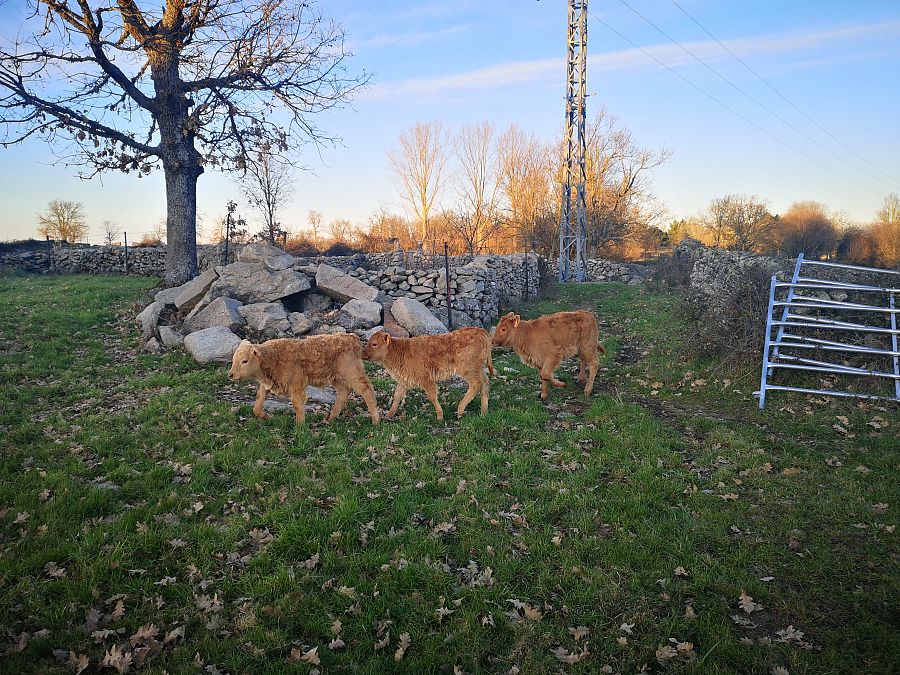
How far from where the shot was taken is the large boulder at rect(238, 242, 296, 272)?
14.4 meters

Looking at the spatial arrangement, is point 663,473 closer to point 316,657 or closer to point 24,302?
point 316,657

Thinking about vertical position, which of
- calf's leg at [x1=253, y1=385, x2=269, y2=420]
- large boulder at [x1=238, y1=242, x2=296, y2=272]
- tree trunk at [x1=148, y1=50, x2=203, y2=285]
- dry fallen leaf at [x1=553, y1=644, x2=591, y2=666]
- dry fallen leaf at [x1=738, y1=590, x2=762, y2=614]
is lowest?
dry fallen leaf at [x1=553, y1=644, x2=591, y2=666]

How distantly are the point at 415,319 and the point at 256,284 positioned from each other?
15.1 feet

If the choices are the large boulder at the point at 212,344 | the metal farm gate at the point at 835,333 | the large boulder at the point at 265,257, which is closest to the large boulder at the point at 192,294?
the large boulder at the point at 265,257

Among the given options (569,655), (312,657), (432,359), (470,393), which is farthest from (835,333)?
(312,657)

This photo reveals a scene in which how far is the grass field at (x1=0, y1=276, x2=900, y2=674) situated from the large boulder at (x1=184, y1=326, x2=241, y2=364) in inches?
82.4

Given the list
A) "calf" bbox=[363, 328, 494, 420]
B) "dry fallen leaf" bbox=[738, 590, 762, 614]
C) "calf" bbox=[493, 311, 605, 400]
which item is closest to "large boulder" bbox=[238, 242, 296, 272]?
"calf" bbox=[363, 328, 494, 420]

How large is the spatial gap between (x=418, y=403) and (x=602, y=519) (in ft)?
14.3

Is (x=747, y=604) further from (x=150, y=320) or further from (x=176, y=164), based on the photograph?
(x=176, y=164)

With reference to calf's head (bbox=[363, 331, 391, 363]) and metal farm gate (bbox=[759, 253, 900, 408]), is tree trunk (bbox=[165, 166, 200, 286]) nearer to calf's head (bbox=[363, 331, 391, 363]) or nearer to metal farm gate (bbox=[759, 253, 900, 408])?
calf's head (bbox=[363, 331, 391, 363])

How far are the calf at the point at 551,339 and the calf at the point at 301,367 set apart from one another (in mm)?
2922

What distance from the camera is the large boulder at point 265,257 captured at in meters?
14.4

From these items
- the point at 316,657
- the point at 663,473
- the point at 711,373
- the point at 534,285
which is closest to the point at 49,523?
the point at 316,657

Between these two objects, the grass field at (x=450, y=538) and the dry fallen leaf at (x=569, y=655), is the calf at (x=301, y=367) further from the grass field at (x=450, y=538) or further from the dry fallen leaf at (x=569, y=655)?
the dry fallen leaf at (x=569, y=655)
